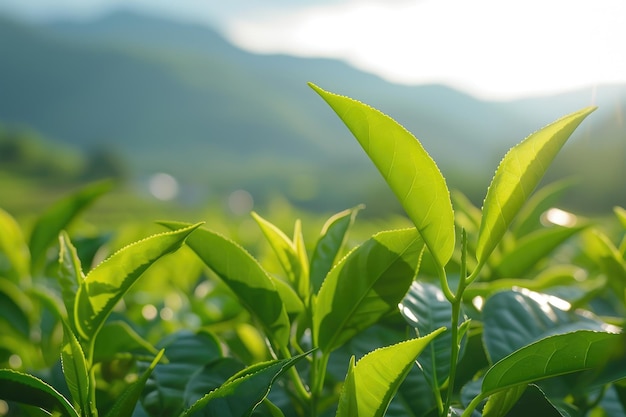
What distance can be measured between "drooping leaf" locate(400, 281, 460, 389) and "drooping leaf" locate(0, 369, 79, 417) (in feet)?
1.35

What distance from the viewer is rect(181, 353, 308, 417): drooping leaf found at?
63cm

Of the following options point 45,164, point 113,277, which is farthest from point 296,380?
point 45,164

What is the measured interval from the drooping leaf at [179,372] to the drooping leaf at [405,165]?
37cm

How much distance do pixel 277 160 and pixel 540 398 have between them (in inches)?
3487

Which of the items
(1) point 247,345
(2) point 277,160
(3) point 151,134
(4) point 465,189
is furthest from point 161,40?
(1) point 247,345

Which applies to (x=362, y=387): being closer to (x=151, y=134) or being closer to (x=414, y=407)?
(x=414, y=407)

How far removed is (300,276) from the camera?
2.85ft

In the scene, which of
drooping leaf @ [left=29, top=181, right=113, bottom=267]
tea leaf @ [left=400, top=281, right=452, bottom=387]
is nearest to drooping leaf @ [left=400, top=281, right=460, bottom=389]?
tea leaf @ [left=400, top=281, right=452, bottom=387]

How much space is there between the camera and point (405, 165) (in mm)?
641

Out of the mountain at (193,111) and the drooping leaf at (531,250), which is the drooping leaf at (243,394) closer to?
the drooping leaf at (531,250)

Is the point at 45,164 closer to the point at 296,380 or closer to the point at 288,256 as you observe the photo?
the point at 288,256

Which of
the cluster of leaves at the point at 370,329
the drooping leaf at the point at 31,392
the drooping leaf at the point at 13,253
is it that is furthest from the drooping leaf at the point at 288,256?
the drooping leaf at the point at 13,253

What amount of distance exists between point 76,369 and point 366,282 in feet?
1.13

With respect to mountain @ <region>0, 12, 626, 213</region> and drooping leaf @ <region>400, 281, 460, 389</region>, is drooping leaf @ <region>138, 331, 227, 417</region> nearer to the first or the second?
drooping leaf @ <region>400, 281, 460, 389</region>
